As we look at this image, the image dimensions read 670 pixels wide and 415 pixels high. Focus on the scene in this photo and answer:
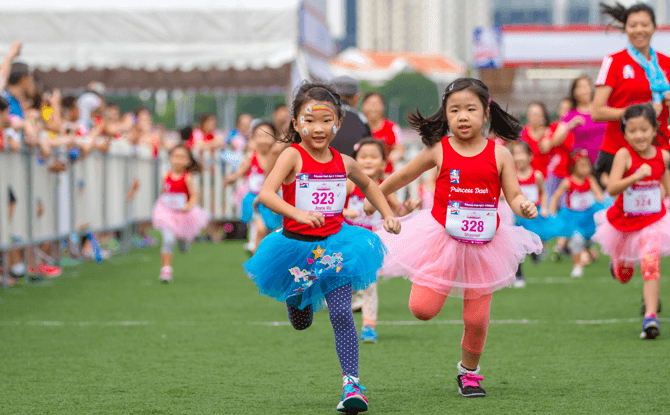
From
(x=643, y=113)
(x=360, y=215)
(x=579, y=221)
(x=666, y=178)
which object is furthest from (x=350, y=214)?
(x=579, y=221)

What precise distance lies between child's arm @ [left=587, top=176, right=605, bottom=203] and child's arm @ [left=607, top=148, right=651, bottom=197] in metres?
4.42

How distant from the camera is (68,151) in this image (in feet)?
36.6

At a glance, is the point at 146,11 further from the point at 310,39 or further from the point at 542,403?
the point at 542,403

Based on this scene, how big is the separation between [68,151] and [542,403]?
8143 mm

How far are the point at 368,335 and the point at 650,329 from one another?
189cm

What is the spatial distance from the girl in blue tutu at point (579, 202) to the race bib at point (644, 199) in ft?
13.3

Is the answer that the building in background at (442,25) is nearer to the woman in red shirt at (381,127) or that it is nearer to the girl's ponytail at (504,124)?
the woman in red shirt at (381,127)

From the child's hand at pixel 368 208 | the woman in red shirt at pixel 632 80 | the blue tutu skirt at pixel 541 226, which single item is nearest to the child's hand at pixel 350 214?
the child's hand at pixel 368 208

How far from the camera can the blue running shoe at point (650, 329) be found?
19.9ft

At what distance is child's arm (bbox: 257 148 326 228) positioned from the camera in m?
4.27

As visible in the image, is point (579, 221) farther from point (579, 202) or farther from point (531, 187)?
point (531, 187)

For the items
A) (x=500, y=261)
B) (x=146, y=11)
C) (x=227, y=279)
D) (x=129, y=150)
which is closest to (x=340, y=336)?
(x=500, y=261)

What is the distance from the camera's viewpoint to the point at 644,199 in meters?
6.54

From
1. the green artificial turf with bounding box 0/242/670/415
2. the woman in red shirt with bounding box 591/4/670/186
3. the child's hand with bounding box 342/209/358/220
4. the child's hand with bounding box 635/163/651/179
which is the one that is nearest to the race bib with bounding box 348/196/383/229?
the child's hand with bounding box 342/209/358/220
